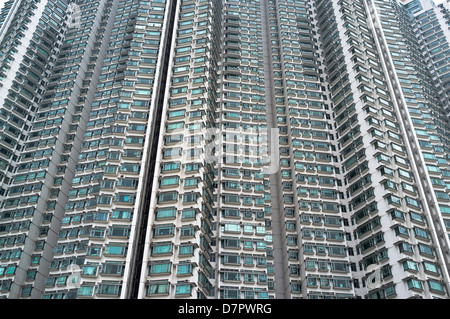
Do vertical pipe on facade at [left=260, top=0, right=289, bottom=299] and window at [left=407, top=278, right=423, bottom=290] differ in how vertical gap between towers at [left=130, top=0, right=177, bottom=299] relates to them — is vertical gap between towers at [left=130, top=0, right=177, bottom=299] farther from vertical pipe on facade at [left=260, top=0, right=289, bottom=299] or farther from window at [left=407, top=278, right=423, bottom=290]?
window at [left=407, top=278, right=423, bottom=290]

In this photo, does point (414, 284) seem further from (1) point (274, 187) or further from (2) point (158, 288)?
(2) point (158, 288)

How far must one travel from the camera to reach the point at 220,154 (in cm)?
6325

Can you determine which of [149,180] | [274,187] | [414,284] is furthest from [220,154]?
[414,284]

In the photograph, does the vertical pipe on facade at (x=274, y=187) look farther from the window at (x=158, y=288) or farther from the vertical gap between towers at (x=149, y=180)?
the vertical gap between towers at (x=149, y=180)

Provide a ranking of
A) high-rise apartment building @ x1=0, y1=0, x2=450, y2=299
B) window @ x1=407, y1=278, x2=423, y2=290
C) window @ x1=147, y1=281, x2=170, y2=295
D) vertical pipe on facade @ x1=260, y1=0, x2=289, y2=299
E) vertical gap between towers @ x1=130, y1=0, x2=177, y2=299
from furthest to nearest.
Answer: vertical pipe on facade @ x1=260, y1=0, x2=289, y2=299, high-rise apartment building @ x1=0, y1=0, x2=450, y2=299, vertical gap between towers @ x1=130, y1=0, x2=177, y2=299, window @ x1=407, y1=278, x2=423, y2=290, window @ x1=147, y1=281, x2=170, y2=295

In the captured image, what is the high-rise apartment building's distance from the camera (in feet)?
172

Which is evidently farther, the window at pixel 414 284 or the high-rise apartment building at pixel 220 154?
the high-rise apartment building at pixel 220 154

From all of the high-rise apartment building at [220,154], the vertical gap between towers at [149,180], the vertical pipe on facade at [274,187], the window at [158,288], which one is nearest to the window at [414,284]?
the high-rise apartment building at [220,154]

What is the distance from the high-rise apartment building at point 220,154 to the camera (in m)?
52.3

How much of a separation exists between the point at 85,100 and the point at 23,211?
22.5 m

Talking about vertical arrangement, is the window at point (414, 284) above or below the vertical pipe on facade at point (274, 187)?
below

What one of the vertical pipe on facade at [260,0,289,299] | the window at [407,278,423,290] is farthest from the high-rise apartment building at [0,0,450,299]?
the vertical pipe on facade at [260,0,289,299]
